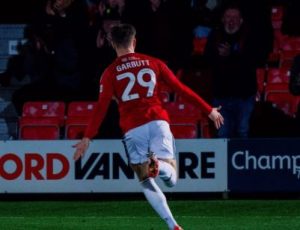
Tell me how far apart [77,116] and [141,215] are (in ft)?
11.6

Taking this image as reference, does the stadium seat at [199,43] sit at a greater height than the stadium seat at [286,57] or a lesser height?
greater

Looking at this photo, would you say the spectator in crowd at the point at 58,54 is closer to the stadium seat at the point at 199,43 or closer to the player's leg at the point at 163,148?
the stadium seat at the point at 199,43

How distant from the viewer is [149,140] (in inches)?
388

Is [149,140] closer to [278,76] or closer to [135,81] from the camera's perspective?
[135,81]

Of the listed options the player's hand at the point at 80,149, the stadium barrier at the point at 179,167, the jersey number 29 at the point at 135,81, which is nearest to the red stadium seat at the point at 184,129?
the stadium barrier at the point at 179,167

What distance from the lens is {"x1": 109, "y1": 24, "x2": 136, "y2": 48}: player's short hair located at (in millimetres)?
9656

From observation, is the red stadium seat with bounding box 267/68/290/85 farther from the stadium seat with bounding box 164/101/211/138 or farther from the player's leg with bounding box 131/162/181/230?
the player's leg with bounding box 131/162/181/230

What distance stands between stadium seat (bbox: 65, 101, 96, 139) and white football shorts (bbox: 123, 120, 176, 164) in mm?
5575

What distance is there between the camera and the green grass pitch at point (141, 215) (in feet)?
36.1

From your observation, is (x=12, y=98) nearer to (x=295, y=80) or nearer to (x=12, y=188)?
(x=12, y=188)

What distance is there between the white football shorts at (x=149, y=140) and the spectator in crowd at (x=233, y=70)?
4330mm

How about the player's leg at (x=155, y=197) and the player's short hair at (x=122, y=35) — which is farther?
the player's short hair at (x=122, y=35)

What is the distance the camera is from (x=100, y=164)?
542 inches

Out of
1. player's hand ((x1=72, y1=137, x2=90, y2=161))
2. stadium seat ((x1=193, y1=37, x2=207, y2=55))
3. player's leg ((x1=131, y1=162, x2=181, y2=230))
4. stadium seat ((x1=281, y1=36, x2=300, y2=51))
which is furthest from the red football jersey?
stadium seat ((x1=281, y1=36, x2=300, y2=51))
